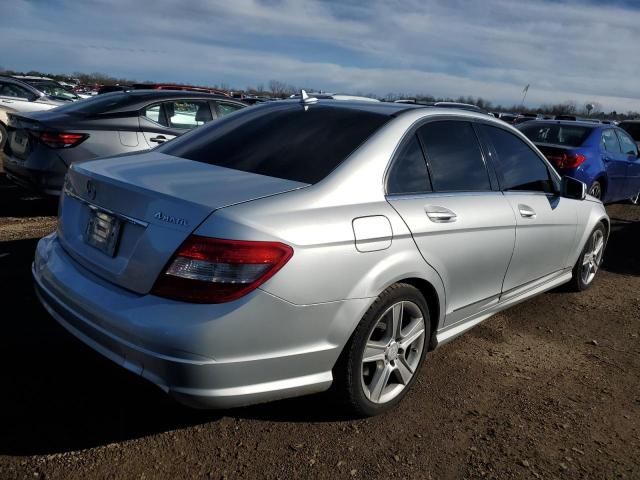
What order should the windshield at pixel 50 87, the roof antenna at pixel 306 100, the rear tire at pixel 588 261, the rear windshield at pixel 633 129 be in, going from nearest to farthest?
the roof antenna at pixel 306 100 → the rear tire at pixel 588 261 → the rear windshield at pixel 633 129 → the windshield at pixel 50 87

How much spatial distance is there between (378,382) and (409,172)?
3.71 feet

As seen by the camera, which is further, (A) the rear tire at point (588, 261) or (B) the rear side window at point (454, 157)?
(A) the rear tire at point (588, 261)

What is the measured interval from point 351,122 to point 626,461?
2244mm

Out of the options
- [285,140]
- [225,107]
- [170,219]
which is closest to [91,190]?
[170,219]

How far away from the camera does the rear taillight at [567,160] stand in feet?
25.9

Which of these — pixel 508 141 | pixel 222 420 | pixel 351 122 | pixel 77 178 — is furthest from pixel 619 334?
pixel 77 178

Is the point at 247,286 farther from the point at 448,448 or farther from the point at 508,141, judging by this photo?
the point at 508,141

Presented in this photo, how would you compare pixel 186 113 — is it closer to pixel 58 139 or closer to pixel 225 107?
pixel 225 107

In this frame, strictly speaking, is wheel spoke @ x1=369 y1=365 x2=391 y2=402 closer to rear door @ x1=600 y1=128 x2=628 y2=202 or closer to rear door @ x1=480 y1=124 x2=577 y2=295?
rear door @ x1=480 y1=124 x2=577 y2=295

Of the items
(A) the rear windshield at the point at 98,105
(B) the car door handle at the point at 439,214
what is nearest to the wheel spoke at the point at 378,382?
(B) the car door handle at the point at 439,214

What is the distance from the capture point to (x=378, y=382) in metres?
2.88

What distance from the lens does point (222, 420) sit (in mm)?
2830

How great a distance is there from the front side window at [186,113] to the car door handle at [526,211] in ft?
14.8

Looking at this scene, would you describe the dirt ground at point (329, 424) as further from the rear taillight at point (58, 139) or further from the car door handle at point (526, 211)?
the rear taillight at point (58, 139)
